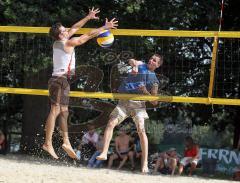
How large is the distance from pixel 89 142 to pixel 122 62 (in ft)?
7.31

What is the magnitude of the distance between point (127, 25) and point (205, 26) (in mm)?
2451

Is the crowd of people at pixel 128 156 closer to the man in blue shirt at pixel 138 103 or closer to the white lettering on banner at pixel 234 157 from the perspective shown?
the white lettering on banner at pixel 234 157

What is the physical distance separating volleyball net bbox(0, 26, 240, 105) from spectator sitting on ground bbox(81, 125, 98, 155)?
99 centimetres

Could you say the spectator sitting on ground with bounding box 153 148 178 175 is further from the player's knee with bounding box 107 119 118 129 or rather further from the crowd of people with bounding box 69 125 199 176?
the player's knee with bounding box 107 119 118 129

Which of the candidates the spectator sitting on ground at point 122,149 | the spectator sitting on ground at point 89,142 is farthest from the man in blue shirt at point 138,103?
the spectator sitting on ground at point 89,142

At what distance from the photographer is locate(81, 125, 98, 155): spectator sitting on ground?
12.4 m

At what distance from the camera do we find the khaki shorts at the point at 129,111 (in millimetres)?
7887

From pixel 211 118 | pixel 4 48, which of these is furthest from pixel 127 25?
pixel 211 118

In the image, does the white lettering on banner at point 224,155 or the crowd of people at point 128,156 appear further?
the white lettering on banner at point 224,155

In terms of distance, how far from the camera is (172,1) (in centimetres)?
1417

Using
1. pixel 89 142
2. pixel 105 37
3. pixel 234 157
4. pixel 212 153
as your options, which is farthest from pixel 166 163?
pixel 105 37

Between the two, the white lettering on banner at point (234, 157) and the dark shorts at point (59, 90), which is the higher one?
the dark shorts at point (59, 90)

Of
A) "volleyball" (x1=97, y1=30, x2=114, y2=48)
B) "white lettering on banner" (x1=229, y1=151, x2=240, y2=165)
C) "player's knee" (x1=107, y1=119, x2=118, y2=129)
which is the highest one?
"volleyball" (x1=97, y1=30, x2=114, y2=48)

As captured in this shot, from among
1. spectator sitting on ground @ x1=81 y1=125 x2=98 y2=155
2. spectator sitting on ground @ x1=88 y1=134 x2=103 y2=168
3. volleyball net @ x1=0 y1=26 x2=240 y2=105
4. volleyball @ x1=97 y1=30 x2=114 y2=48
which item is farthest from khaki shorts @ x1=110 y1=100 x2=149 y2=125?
spectator sitting on ground @ x1=81 y1=125 x2=98 y2=155
